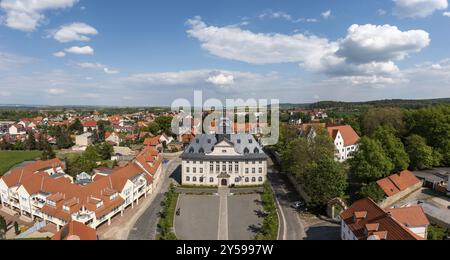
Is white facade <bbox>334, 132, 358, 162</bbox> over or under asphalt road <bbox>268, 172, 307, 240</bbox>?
over

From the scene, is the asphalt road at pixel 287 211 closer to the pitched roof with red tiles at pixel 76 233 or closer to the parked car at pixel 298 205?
the parked car at pixel 298 205

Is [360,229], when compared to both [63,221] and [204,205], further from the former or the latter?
[63,221]

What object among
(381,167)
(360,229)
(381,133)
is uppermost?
(381,133)

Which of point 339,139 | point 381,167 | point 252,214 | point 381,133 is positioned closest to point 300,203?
point 252,214

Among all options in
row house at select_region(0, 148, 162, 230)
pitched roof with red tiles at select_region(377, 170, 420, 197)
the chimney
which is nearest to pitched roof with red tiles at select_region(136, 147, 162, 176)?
row house at select_region(0, 148, 162, 230)

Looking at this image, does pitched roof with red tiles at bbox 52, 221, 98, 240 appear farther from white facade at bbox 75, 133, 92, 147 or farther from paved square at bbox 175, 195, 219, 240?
white facade at bbox 75, 133, 92, 147
